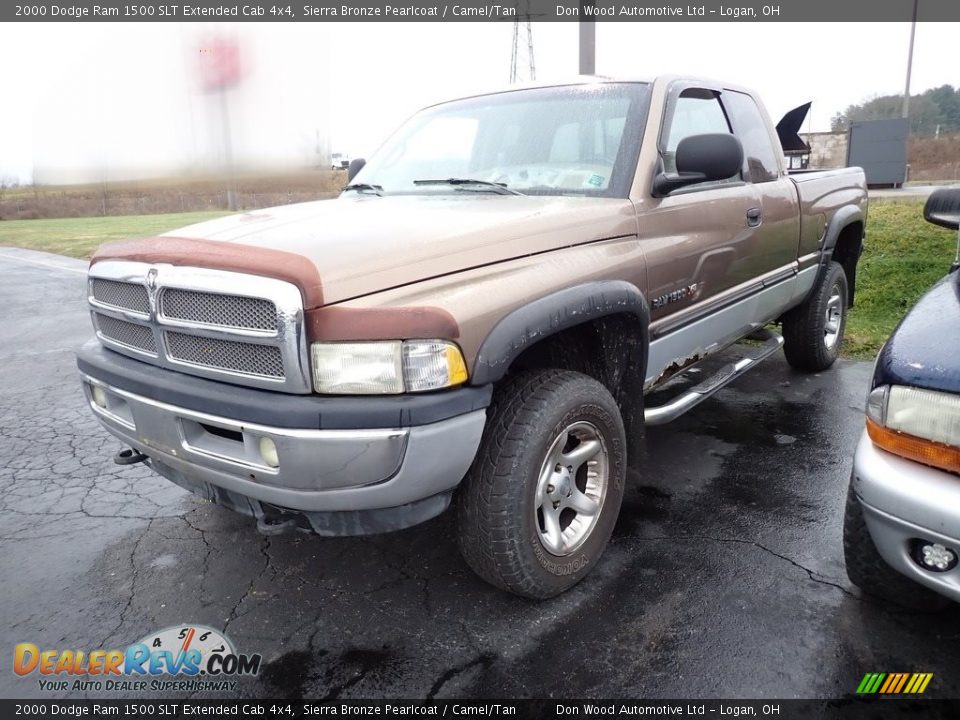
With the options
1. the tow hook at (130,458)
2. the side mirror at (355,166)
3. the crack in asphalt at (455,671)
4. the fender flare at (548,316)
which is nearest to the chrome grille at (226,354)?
the fender flare at (548,316)

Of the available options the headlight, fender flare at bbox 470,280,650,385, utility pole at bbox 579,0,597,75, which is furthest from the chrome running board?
utility pole at bbox 579,0,597,75

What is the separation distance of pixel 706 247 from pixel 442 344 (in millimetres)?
1849

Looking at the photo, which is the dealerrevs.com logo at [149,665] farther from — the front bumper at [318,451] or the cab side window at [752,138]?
the cab side window at [752,138]

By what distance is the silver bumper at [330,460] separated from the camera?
1996mm

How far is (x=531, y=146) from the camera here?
10.8 ft

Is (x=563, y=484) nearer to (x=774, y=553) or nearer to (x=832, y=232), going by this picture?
(x=774, y=553)

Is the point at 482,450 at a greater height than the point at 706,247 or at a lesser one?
lesser

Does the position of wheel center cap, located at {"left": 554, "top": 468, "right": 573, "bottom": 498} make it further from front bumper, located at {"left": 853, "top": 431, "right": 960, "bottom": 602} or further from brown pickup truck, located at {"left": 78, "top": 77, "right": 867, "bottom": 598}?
front bumper, located at {"left": 853, "top": 431, "right": 960, "bottom": 602}

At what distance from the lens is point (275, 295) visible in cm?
201

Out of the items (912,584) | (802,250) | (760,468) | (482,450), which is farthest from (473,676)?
(802,250)

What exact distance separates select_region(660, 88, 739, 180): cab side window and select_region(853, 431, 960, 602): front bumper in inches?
62.6

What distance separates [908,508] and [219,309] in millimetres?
2129

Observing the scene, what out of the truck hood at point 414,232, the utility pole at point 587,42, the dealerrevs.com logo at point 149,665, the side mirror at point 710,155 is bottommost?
the dealerrevs.com logo at point 149,665

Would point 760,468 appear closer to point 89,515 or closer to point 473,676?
point 473,676
